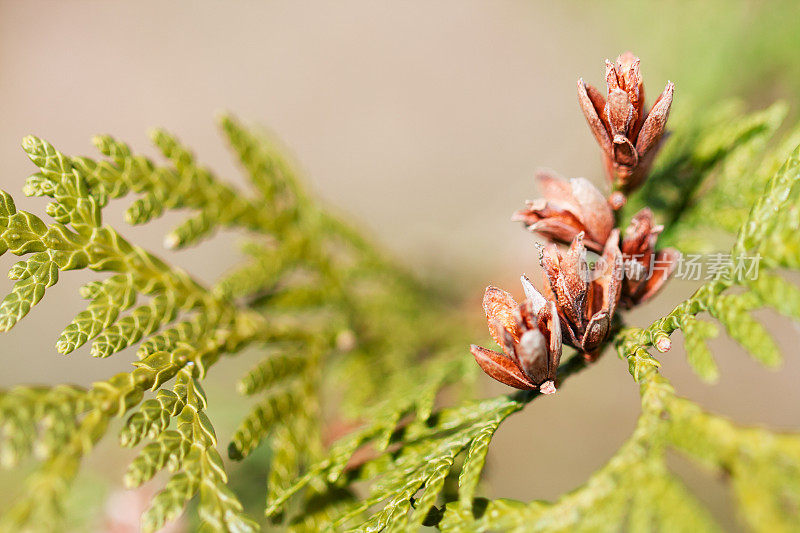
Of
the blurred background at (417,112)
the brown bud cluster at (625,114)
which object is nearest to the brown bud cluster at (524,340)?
the brown bud cluster at (625,114)

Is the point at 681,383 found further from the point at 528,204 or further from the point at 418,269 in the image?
the point at 528,204

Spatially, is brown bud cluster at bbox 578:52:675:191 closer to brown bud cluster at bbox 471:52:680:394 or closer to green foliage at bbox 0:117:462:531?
brown bud cluster at bbox 471:52:680:394

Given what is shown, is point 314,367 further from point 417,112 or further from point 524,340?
point 417,112

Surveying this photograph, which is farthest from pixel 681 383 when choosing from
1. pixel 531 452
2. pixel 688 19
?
pixel 688 19

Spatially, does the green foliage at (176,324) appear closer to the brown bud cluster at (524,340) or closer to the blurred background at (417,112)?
the brown bud cluster at (524,340)

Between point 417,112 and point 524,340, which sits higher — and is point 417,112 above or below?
above

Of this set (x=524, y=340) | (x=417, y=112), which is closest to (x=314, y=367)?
(x=524, y=340)

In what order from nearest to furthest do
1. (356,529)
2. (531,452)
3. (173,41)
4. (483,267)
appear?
(356,529) → (483,267) → (531,452) → (173,41)
